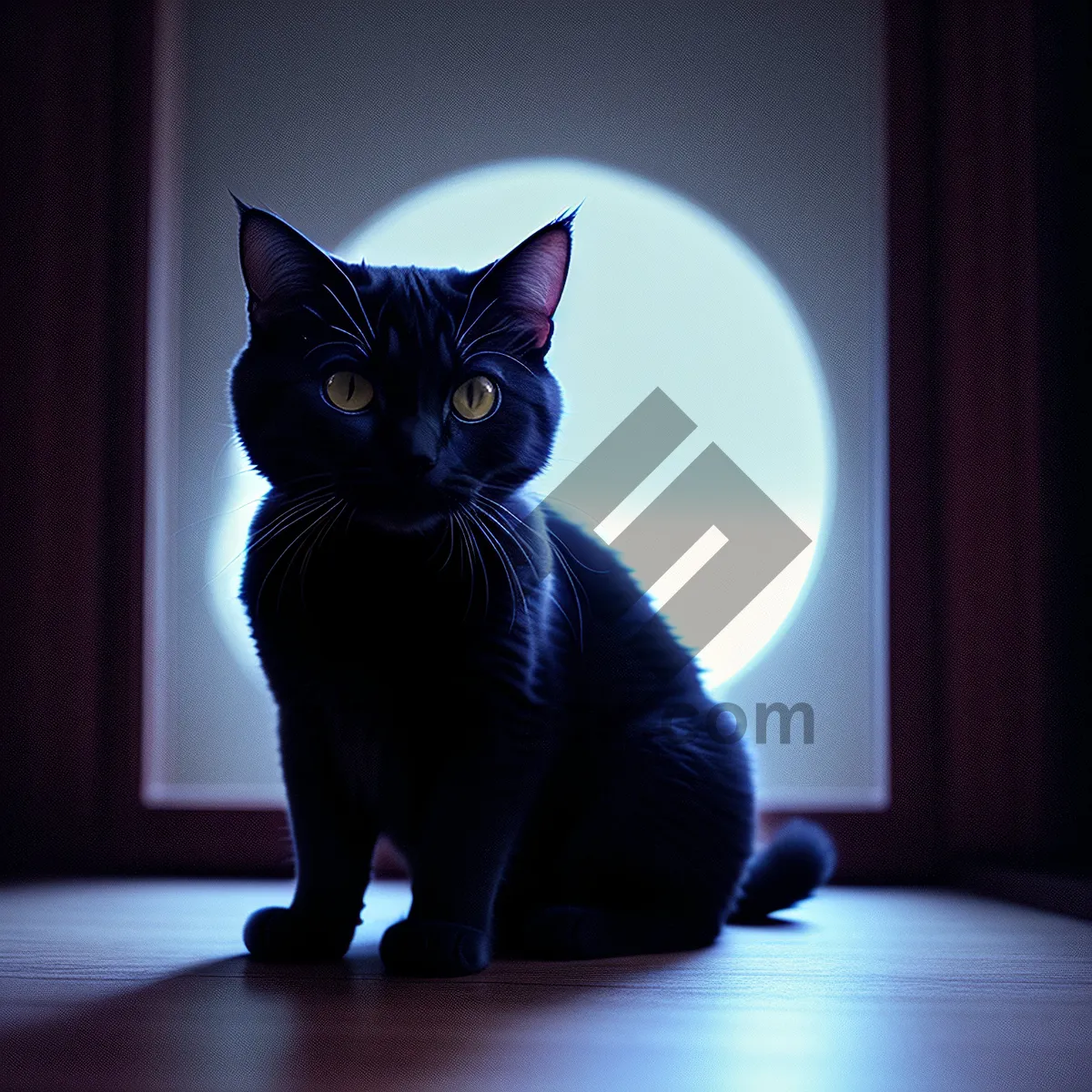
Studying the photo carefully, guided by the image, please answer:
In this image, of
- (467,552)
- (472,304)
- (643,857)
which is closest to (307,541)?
(467,552)

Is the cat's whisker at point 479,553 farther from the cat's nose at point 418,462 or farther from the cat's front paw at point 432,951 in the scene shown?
the cat's front paw at point 432,951

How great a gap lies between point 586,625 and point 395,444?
0.96ft

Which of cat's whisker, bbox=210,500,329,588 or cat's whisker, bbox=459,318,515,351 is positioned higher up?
cat's whisker, bbox=459,318,515,351

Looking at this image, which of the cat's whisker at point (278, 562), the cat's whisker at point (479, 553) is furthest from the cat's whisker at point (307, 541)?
the cat's whisker at point (479, 553)

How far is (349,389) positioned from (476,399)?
0.33 ft

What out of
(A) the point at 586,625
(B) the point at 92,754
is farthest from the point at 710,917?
(B) the point at 92,754

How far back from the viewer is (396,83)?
4.75 ft

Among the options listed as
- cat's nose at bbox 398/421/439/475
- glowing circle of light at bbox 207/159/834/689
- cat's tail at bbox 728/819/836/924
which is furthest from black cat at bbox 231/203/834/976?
glowing circle of light at bbox 207/159/834/689

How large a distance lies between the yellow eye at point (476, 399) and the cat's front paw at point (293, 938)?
0.43 m

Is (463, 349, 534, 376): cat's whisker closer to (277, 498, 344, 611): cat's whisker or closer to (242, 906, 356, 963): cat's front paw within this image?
(277, 498, 344, 611): cat's whisker

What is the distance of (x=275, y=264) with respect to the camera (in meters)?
0.79

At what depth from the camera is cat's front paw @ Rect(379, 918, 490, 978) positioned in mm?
750

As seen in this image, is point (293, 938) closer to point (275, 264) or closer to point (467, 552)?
point (467, 552)

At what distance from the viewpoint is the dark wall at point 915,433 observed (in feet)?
4.28
